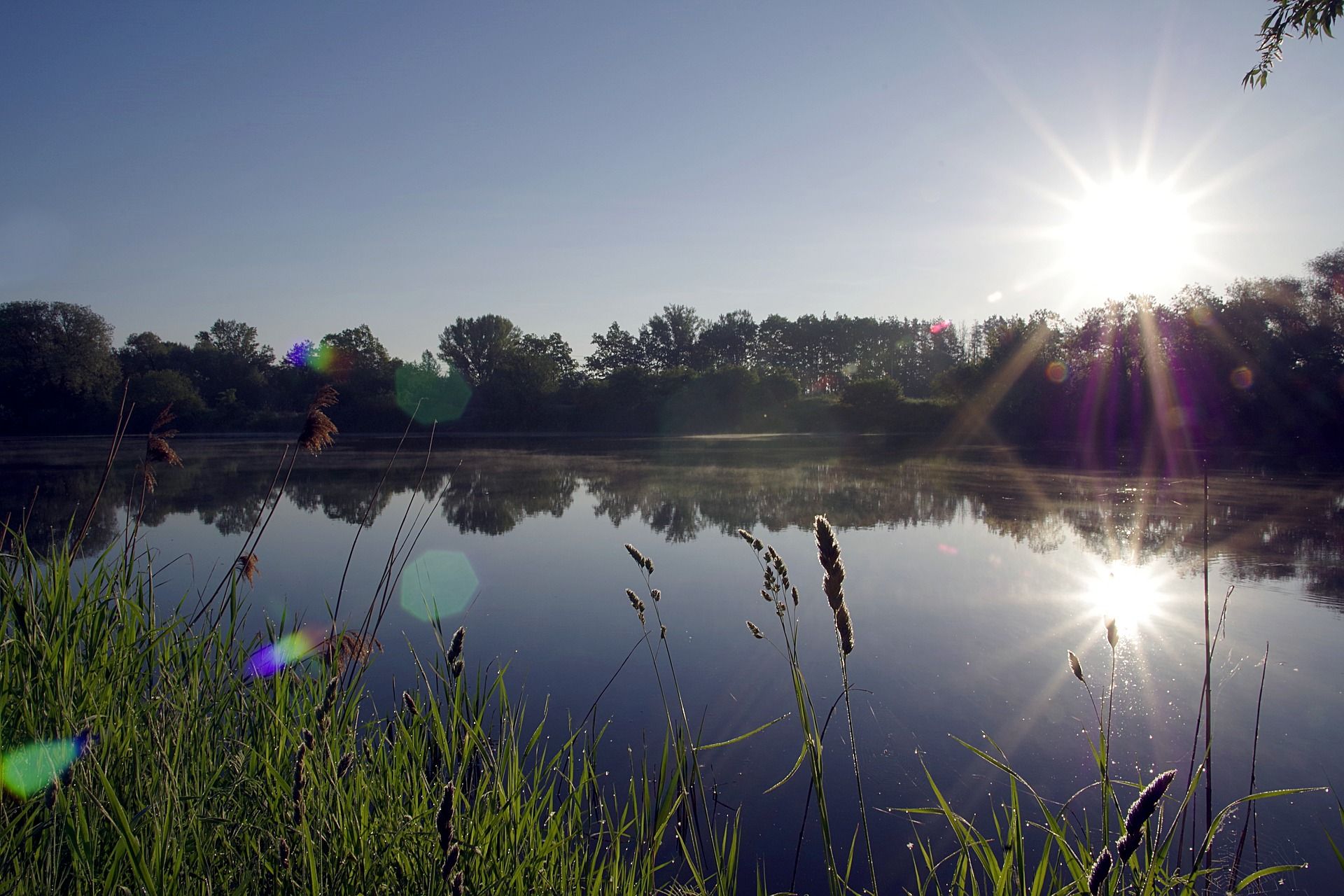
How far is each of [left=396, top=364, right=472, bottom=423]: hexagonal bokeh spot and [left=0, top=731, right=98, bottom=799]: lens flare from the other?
37.5 meters

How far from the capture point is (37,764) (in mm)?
1589

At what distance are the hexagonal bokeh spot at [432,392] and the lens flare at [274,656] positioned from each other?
119ft

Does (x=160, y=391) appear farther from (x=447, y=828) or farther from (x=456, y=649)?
(x=447, y=828)

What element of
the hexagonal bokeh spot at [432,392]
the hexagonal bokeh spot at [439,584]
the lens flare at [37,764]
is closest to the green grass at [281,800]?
the lens flare at [37,764]

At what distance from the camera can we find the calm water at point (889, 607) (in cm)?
314

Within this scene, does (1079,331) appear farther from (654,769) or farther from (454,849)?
(454,849)

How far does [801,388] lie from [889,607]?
3592 centimetres

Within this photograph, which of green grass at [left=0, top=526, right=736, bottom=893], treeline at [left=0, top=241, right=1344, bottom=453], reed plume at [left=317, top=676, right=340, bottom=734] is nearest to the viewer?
reed plume at [left=317, top=676, right=340, bottom=734]

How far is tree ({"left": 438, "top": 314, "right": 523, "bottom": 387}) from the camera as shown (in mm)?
57656

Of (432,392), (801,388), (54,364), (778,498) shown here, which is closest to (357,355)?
(432,392)

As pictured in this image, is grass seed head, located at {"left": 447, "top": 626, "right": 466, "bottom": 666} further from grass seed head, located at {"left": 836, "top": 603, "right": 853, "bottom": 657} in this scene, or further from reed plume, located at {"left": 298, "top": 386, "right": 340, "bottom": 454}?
grass seed head, located at {"left": 836, "top": 603, "right": 853, "bottom": 657}

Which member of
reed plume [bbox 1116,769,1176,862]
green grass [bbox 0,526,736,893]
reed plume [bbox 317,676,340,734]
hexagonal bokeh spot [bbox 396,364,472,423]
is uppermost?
hexagonal bokeh spot [bbox 396,364,472,423]

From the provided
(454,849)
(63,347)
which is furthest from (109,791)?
(63,347)

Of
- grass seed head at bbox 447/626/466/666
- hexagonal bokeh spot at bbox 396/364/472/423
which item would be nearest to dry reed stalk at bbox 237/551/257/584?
grass seed head at bbox 447/626/466/666
